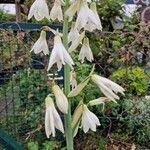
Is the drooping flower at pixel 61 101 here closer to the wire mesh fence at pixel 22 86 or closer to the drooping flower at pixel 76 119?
the drooping flower at pixel 76 119

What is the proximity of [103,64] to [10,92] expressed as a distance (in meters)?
1.36

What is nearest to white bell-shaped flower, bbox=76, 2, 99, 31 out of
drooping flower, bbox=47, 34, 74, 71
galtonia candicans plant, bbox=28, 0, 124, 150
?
galtonia candicans plant, bbox=28, 0, 124, 150

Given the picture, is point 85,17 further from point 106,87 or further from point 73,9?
point 106,87

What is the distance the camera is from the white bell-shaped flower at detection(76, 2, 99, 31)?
6.14ft

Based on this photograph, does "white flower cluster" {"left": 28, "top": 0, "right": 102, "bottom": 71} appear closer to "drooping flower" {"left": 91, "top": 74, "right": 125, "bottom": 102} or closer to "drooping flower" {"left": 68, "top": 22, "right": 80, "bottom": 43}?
"drooping flower" {"left": 68, "top": 22, "right": 80, "bottom": 43}

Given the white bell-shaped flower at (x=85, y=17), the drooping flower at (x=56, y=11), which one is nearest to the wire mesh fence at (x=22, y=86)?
the drooping flower at (x=56, y=11)

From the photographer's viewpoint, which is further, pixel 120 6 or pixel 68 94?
pixel 120 6

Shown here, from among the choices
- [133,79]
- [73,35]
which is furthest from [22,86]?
[73,35]

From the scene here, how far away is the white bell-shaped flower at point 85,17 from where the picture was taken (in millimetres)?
1871

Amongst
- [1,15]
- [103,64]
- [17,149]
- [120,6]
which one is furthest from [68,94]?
[1,15]

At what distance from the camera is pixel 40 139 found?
14.4 ft

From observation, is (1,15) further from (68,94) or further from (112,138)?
(68,94)

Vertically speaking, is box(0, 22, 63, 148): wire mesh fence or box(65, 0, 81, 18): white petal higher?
box(65, 0, 81, 18): white petal

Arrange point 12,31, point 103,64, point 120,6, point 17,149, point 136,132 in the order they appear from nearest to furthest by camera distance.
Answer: point 17,149, point 12,31, point 136,132, point 103,64, point 120,6
